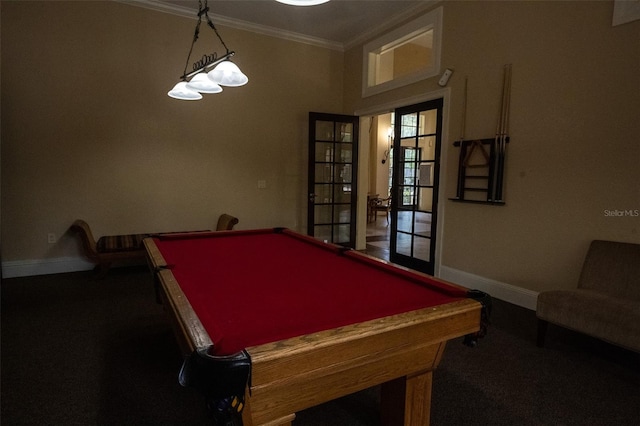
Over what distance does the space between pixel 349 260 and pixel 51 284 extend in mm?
3569

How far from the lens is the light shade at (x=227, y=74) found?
243 cm

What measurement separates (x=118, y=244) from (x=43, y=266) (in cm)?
97

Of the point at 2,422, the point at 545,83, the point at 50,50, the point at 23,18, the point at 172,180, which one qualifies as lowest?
the point at 2,422

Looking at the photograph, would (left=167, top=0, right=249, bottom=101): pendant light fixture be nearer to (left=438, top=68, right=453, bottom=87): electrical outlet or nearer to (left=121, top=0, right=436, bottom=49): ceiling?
(left=121, top=0, right=436, bottom=49): ceiling

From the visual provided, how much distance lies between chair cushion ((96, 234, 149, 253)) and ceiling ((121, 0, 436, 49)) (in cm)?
282

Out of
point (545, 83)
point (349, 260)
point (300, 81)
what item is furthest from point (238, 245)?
point (300, 81)

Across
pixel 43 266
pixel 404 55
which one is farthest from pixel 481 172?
pixel 43 266

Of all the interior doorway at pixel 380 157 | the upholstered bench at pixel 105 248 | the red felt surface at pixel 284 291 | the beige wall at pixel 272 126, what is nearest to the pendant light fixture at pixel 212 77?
the red felt surface at pixel 284 291

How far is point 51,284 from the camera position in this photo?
12.6 feet

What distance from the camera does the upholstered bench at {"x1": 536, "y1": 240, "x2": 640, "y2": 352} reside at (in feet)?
7.14

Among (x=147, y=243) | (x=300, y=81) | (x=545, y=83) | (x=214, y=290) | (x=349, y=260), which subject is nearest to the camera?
(x=214, y=290)

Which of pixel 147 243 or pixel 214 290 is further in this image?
pixel 147 243

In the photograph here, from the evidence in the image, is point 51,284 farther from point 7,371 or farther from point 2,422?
point 2,422

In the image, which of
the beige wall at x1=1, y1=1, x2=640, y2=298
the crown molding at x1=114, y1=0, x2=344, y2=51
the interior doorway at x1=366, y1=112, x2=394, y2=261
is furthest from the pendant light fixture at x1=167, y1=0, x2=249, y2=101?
the interior doorway at x1=366, y1=112, x2=394, y2=261
